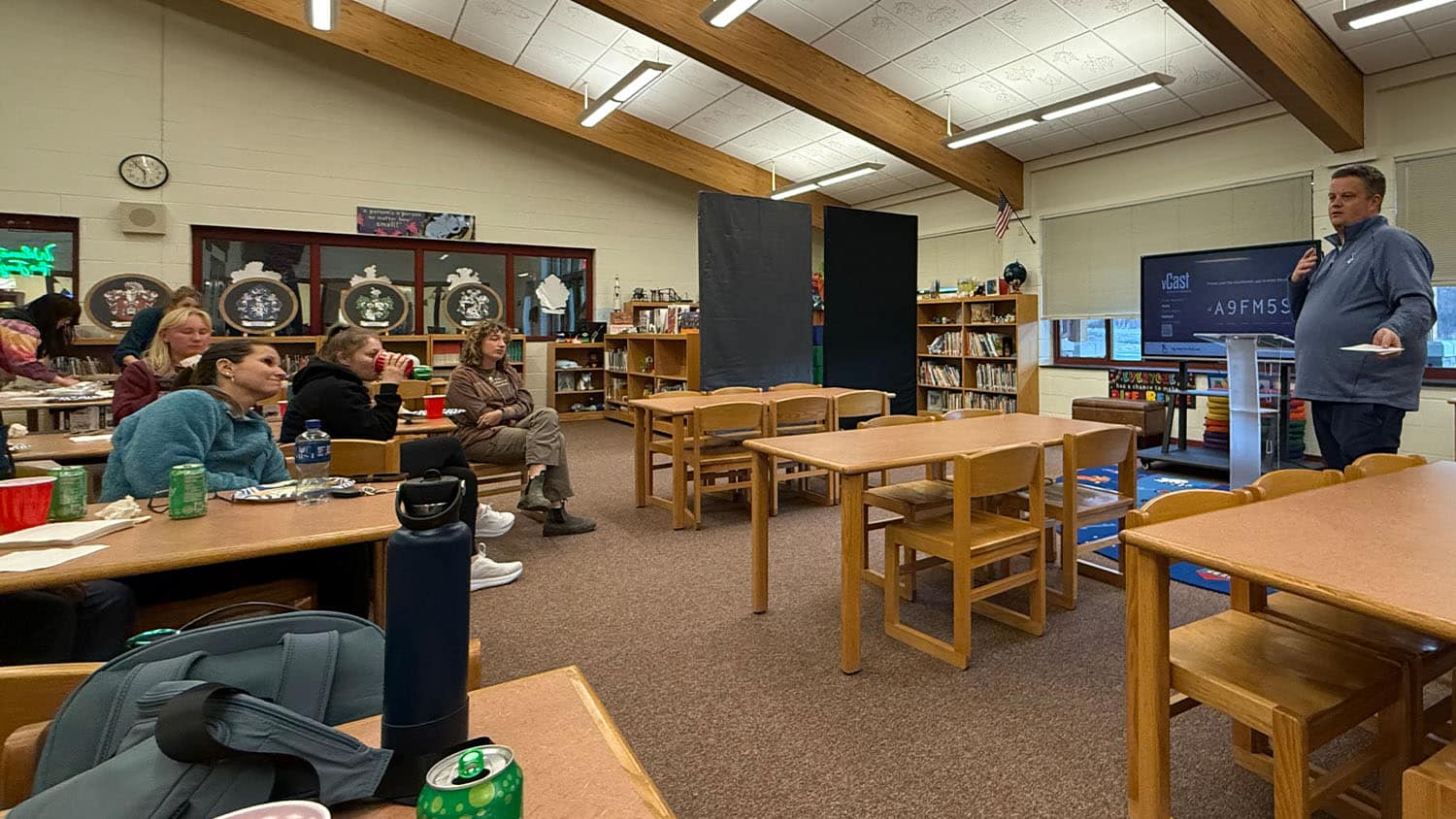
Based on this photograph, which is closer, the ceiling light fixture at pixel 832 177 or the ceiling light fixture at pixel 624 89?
the ceiling light fixture at pixel 624 89

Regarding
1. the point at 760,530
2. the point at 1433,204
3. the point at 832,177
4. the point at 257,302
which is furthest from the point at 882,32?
the point at 257,302

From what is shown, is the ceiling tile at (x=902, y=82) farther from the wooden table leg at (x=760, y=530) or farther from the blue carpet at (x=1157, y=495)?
the wooden table leg at (x=760, y=530)

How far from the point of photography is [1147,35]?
5.39 m

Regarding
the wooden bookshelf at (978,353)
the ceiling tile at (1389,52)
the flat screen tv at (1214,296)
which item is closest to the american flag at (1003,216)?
the wooden bookshelf at (978,353)

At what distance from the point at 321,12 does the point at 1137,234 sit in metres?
7.50

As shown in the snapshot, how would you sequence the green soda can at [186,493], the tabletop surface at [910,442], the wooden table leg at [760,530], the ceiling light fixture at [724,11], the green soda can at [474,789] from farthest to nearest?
the ceiling light fixture at [724,11] → the wooden table leg at [760,530] → the tabletop surface at [910,442] → the green soda can at [186,493] → the green soda can at [474,789]

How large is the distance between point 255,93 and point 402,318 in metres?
2.72

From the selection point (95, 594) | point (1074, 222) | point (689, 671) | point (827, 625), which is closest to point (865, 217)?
point (1074, 222)

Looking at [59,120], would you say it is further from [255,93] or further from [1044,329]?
[1044,329]

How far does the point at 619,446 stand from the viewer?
7.25 m

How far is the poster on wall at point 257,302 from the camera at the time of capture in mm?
7469

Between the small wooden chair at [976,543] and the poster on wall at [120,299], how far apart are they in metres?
7.61

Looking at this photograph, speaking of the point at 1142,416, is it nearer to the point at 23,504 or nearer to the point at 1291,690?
the point at 1291,690

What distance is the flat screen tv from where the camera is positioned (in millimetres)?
5582
